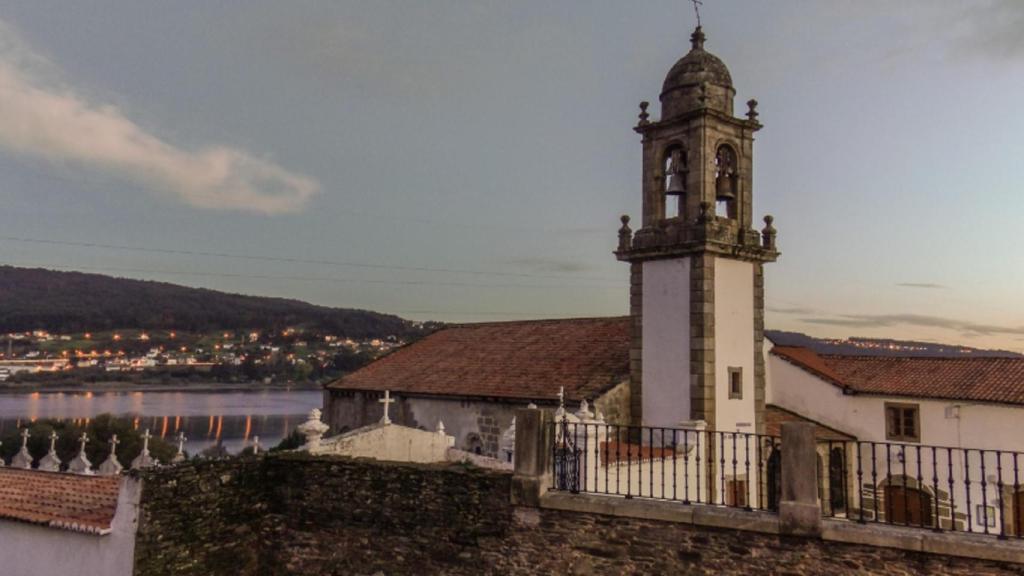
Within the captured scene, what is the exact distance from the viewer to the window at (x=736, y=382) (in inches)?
659

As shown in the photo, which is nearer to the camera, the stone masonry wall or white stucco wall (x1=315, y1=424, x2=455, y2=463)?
the stone masonry wall

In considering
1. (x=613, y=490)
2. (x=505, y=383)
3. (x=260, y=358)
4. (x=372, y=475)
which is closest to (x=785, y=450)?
(x=613, y=490)

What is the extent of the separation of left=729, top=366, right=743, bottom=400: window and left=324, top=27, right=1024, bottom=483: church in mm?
34

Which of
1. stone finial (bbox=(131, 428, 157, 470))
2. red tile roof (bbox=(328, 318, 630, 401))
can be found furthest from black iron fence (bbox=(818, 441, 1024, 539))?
stone finial (bbox=(131, 428, 157, 470))

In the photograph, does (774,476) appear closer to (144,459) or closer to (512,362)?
(512,362)

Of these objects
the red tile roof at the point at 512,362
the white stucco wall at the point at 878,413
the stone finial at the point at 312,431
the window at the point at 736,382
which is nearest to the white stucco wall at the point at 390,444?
the stone finial at the point at 312,431

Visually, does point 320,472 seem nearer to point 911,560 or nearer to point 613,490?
point 613,490

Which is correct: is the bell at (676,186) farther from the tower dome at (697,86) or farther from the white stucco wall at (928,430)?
the white stucco wall at (928,430)

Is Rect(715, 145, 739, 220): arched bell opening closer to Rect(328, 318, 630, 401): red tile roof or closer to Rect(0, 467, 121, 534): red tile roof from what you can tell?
Rect(328, 318, 630, 401): red tile roof

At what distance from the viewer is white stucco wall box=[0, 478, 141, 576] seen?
33.4 feet

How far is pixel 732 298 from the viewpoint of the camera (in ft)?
55.6

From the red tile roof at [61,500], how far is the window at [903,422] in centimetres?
2175

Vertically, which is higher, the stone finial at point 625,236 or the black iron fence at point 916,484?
the stone finial at point 625,236

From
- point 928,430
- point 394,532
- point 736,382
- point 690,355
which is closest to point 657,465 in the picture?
point 690,355
